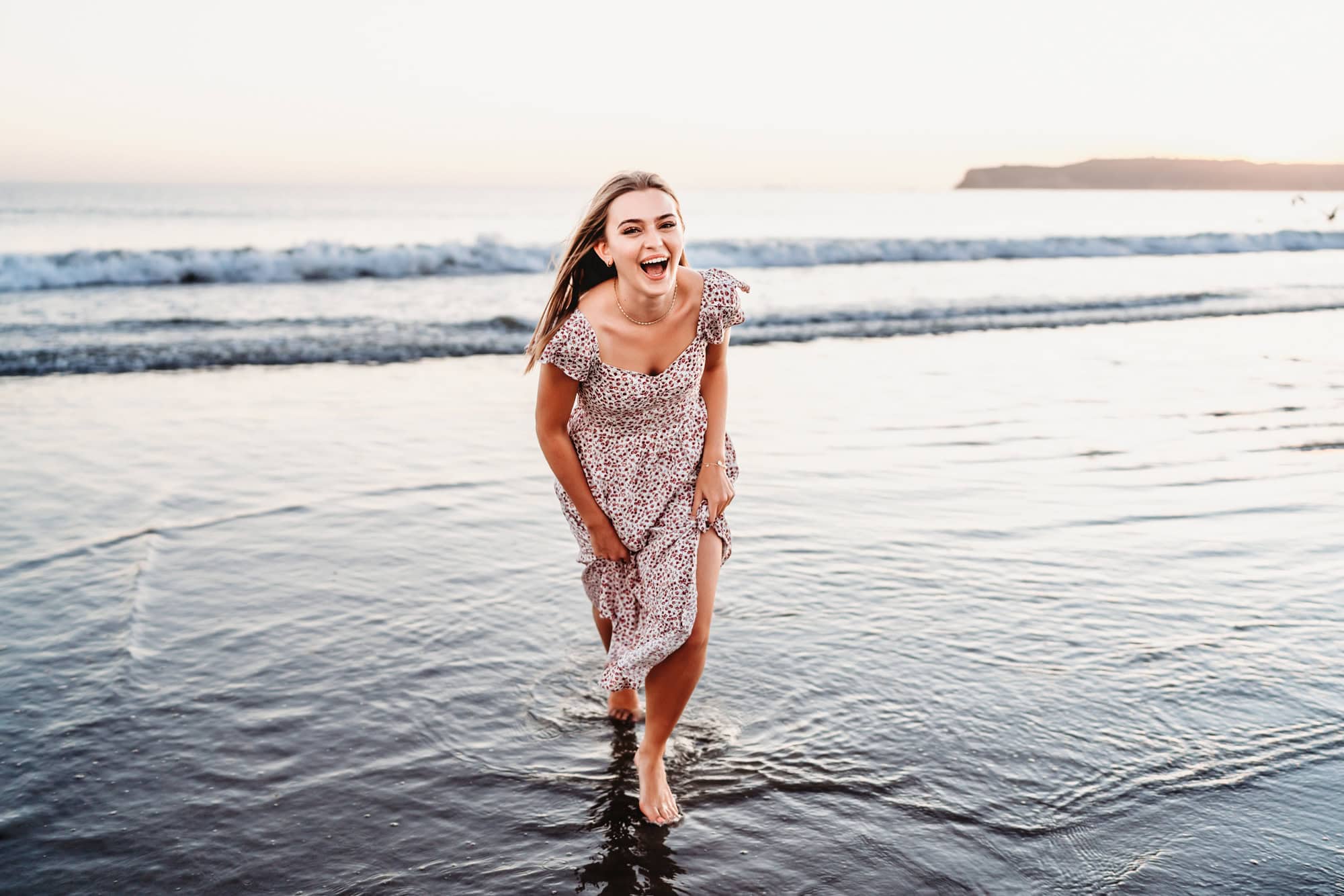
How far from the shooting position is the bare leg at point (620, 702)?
4.03 meters

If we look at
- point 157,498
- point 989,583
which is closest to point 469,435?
point 157,498

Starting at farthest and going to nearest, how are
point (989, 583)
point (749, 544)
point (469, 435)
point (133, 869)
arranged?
1. point (469, 435)
2. point (749, 544)
3. point (989, 583)
4. point (133, 869)

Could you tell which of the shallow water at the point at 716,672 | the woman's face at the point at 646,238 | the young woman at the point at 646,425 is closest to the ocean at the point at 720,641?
the shallow water at the point at 716,672

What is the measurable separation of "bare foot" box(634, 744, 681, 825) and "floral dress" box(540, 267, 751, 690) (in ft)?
0.80

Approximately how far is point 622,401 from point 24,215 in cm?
4809

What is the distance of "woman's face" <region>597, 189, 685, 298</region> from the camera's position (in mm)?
3322

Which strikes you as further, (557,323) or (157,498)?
(157,498)

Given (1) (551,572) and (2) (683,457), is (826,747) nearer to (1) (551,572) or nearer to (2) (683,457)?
(2) (683,457)

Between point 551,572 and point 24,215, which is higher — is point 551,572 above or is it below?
below

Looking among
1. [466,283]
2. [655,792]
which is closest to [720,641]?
[655,792]

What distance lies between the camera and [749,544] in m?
5.91

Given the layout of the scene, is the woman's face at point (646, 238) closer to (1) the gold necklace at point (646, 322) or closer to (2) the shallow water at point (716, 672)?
(1) the gold necklace at point (646, 322)

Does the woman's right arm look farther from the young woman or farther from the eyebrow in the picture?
the eyebrow

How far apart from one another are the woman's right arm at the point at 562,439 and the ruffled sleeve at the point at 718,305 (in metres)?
0.46
